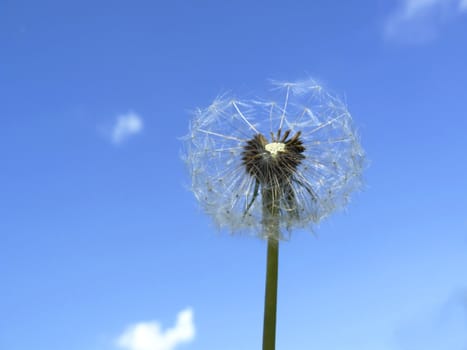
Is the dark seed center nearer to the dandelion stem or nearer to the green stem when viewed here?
the dandelion stem

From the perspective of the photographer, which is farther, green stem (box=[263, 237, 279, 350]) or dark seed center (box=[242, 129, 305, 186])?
dark seed center (box=[242, 129, 305, 186])

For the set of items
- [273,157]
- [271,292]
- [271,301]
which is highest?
[273,157]

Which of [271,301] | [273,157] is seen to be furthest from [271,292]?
[273,157]

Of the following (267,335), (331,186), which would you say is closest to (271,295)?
(267,335)

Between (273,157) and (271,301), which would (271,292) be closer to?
(271,301)

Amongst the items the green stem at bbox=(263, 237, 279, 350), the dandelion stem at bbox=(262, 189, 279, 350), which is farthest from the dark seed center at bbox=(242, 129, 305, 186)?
the green stem at bbox=(263, 237, 279, 350)

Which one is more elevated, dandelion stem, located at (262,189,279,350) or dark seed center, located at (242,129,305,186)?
dark seed center, located at (242,129,305,186)

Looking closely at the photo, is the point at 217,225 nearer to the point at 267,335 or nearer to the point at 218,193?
the point at 218,193

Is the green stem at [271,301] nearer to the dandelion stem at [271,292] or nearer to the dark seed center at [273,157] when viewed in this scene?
the dandelion stem at [271,292]
